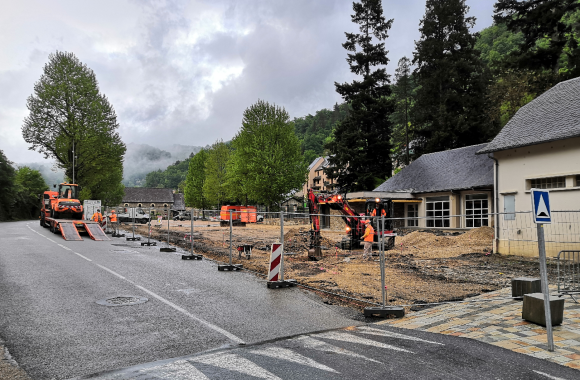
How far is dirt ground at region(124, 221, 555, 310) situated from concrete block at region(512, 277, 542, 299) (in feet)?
3.58

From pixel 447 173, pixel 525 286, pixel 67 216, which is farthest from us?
pixel 447 173

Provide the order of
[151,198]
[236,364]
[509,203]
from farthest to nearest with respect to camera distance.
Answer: [151,198], [509,203], [236,364]

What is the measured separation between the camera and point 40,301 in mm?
7660

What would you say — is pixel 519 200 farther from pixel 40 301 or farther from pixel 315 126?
pixel 315 126

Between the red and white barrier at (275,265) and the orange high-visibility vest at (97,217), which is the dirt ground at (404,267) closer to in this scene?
the red and white barrier at (275,265)

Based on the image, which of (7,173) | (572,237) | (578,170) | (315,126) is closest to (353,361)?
(572,237)

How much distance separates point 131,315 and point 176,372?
2.88 m

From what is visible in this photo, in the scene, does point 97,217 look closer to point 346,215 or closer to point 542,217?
point 346,215

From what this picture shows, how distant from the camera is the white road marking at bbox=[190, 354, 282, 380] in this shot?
4.28 m

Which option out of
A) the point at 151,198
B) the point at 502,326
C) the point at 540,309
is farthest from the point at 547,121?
the point at 151,198

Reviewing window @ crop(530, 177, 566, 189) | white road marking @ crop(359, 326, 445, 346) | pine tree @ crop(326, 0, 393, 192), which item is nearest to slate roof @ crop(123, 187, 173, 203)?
pine tree @ crop(326, 0, 393, 192)

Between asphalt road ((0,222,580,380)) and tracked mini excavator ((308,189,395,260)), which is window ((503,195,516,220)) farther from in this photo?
asphalt road ((0,222,580,380))

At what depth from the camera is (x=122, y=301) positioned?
7.77 metres

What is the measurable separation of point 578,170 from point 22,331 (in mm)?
17132
